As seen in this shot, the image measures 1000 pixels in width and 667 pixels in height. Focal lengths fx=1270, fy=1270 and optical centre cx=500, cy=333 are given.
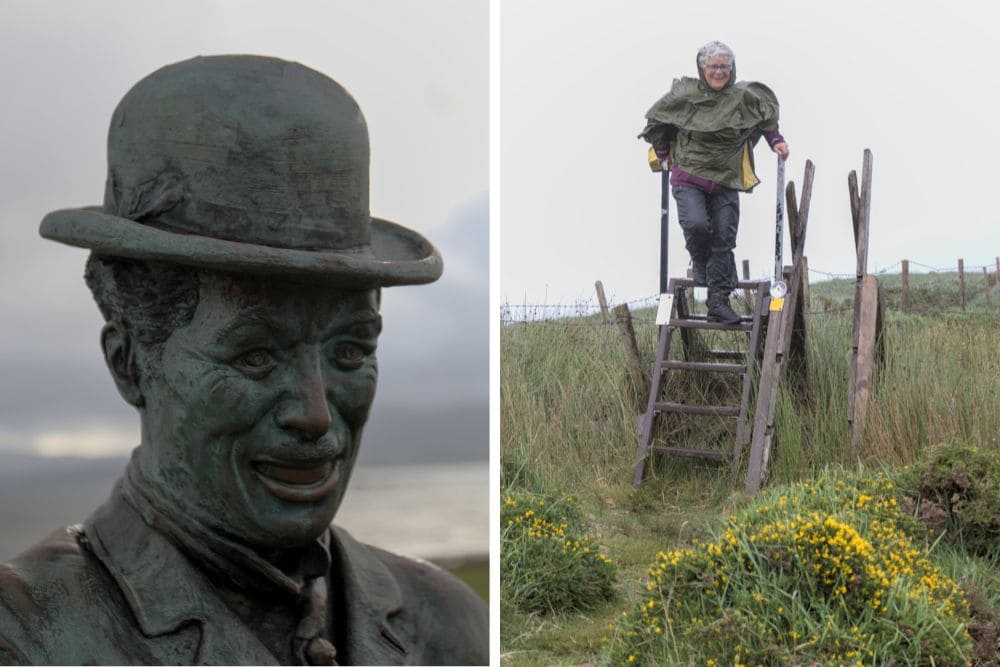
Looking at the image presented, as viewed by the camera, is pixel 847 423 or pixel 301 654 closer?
pixel 301 654

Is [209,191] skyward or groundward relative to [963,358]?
skyward

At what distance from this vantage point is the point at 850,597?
15.8 ft

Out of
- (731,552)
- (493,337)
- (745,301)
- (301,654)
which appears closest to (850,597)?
(731,552)

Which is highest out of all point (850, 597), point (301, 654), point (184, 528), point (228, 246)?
point (228, 246)

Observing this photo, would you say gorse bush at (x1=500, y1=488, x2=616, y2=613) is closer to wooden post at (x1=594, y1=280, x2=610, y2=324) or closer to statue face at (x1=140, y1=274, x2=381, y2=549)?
wooden post at (x1=594, y1=280, x2=610, y2=324)

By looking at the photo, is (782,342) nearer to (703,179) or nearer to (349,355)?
(703,179)

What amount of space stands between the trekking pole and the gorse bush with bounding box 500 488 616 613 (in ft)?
7.43

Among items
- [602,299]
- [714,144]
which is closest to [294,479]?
[714,144]

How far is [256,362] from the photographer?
113 inches

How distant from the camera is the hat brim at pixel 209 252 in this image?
108 inches

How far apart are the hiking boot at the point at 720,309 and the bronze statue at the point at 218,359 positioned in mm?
4885

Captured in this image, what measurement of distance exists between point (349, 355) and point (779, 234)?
502 centimetres

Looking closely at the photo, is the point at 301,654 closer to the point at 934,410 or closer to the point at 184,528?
the point at 184,528

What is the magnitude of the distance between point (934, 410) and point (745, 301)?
1.56m
